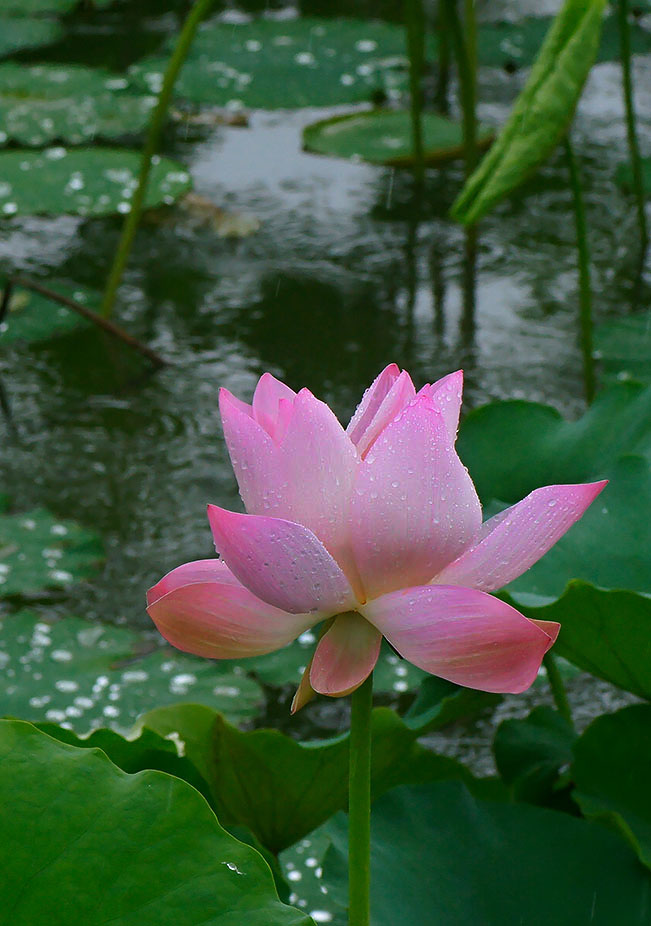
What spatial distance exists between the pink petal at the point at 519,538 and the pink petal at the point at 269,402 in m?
0.10

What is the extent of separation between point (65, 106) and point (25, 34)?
2.33ft

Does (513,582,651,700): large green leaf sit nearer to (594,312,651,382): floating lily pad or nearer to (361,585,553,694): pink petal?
(361,585,553,694): pink petal

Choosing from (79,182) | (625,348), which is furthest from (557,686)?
(79,182)

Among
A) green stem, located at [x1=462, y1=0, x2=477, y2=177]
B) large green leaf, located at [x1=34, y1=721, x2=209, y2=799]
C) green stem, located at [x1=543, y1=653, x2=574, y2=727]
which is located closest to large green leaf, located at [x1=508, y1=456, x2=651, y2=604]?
green stem, located at [x1=543, y1=653, x2=574, y2=727]

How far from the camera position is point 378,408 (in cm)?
52

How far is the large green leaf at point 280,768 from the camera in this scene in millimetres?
746

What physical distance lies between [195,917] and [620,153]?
256 cm

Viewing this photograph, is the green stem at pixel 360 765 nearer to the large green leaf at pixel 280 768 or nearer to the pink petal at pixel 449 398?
the pink petal at pixel 449 398

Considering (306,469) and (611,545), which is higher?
(306,469)

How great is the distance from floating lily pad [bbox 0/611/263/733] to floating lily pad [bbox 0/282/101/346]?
2.49 ft

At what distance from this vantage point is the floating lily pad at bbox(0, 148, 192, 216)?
6.78 ft

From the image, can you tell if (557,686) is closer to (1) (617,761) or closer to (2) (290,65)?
(1) (617,761)

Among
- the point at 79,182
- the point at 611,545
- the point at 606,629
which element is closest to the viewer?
the point at 606,629

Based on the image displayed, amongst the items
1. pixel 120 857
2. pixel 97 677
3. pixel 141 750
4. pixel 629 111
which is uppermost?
pixel 120 857
